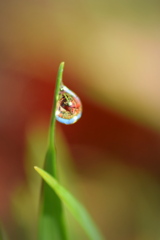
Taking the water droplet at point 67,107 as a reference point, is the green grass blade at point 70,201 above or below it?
below

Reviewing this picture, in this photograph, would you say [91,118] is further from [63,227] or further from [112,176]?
[63,227]

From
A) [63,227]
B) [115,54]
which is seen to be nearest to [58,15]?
[115,54]

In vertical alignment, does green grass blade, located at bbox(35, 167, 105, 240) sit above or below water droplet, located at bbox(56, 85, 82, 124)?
below

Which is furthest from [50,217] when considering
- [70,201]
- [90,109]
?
[90,109]

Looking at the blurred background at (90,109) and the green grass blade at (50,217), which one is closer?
the green grass blade at (50,217)

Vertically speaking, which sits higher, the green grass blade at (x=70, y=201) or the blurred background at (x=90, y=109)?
the blurred background at (x=90, y=109)

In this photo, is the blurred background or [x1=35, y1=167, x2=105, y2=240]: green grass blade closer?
[x1=35, y1=167, x2=105, y2=240]: green grass blade
